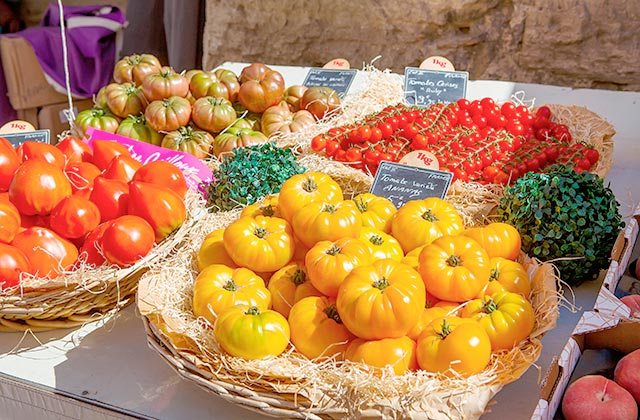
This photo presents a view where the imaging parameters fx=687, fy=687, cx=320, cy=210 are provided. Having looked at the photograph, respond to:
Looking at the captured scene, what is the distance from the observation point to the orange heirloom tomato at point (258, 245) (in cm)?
143

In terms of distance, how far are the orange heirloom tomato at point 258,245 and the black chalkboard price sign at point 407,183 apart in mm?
429

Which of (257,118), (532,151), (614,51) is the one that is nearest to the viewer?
(532,151)

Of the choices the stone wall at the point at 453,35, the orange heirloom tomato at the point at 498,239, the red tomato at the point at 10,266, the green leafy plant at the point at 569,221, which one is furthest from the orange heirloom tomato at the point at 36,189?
the stone wall at the point at 453,35

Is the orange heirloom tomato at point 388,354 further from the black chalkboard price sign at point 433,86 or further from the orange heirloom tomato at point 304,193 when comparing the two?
the black chalkboard price sign at point 433,86

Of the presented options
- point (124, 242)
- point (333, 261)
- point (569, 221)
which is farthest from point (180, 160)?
Result: point (569, 221)

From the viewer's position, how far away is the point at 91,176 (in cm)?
184

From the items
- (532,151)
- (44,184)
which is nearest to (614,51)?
(532,151)

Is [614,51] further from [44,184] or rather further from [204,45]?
[44,184]

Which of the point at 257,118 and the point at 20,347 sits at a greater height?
the point at 257,118

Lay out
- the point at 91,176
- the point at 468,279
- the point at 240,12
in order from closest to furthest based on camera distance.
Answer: the point at 468,279
the point at 91,176
the point at 240,12

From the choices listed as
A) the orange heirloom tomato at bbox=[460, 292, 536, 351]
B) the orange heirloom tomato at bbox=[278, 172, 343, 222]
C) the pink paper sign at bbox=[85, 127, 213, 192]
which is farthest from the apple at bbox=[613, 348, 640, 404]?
the pink paper sign at bbox=[85, 127, 213, 192]

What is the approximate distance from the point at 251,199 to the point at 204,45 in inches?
111

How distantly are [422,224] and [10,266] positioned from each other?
3.02ft

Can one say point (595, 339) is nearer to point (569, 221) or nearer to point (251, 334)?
point (569, 221)
